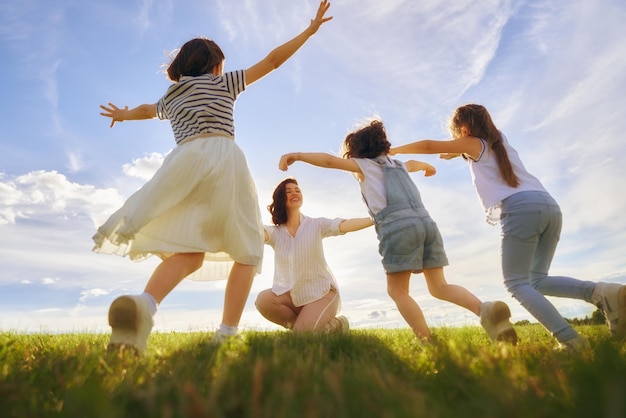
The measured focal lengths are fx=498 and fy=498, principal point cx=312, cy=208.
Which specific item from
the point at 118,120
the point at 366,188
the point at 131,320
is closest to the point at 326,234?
the point at 366,188

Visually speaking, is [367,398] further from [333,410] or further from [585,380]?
[585,380]

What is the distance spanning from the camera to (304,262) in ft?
19.9

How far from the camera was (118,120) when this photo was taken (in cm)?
519

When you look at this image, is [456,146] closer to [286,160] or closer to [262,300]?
[286,160]

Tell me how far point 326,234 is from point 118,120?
271cm

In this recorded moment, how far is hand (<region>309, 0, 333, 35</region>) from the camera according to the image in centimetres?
455

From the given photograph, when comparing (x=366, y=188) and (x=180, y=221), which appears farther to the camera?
(x=366, y=188)

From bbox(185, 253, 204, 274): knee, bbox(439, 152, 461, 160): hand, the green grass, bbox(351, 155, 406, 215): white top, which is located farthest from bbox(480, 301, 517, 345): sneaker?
bbox(185, 253, 204, 274): knee

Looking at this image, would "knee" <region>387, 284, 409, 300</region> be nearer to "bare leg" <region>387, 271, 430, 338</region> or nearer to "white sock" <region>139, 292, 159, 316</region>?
"bare leg" <region>387, 271, 430, 338</region>

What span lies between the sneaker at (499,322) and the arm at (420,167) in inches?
78.3

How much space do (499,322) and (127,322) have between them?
2.94 meters

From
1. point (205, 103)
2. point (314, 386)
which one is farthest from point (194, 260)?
point (314, 386)

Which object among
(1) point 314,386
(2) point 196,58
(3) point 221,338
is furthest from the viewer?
(2) point 196,58

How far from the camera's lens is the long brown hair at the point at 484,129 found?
477 centimetres
